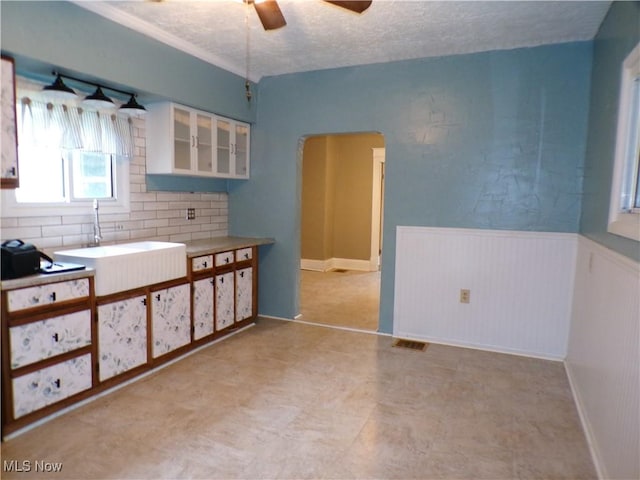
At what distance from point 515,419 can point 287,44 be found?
311 centimetres

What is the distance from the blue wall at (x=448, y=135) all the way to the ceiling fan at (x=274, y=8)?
1607 millimetres

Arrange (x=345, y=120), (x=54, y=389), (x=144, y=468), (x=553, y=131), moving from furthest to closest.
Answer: (x=345, y=120) < (x=553, y=131) < (x=54, y=389) < (x=144, y=468)

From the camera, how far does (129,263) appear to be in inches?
110

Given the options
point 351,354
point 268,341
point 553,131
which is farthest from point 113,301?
point 553,131

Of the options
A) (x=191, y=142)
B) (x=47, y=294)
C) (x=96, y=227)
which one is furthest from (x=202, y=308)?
(x=191, y=142)

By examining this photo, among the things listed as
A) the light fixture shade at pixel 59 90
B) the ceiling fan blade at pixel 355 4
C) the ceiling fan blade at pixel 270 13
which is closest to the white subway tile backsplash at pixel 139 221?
the light fixture shade at pixel 59 90

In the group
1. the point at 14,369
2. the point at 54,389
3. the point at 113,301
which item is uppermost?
the point at 113,301

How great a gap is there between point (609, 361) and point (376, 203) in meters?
5.31

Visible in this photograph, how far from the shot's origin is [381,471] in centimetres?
205

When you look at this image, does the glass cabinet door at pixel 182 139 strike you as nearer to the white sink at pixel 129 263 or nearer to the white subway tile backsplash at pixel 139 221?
the white subway tile backsplash at pixel 139 221

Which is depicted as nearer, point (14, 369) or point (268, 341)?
point (14, 369)

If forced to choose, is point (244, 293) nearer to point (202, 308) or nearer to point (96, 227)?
point (202, 308)

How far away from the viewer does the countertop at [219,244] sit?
3473 millimetres

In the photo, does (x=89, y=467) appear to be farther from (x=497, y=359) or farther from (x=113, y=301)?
(x=497, y=359)
